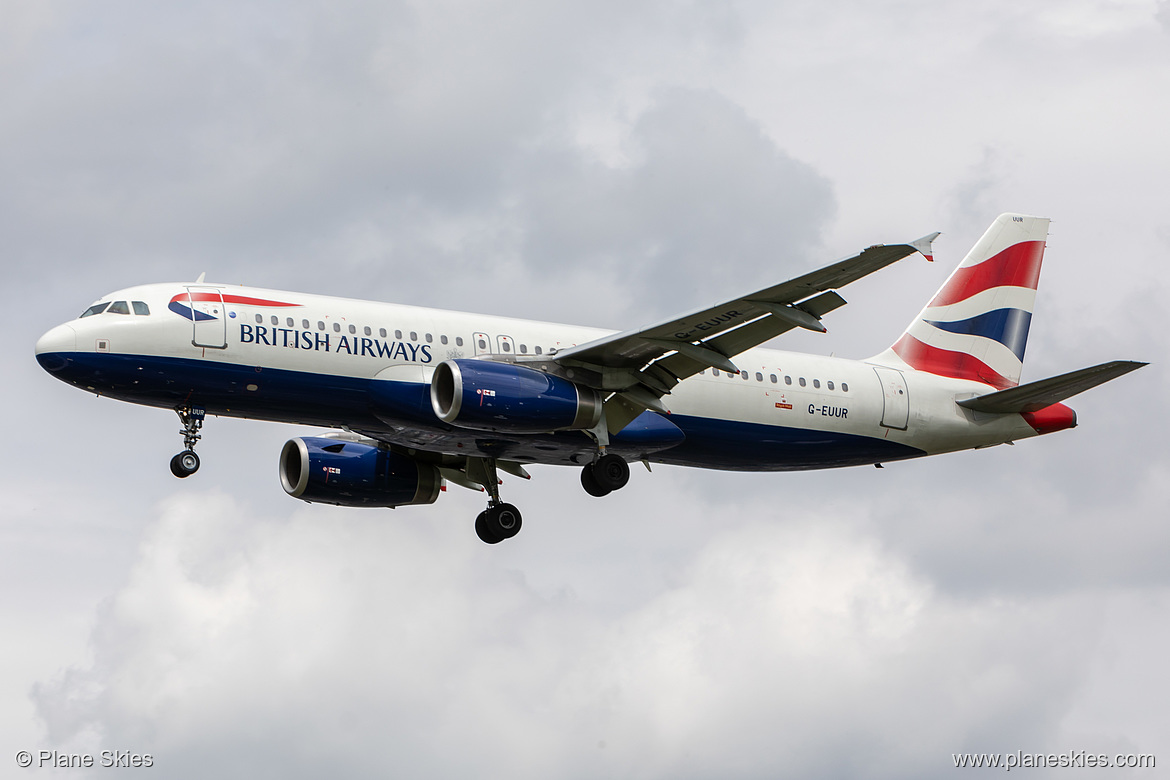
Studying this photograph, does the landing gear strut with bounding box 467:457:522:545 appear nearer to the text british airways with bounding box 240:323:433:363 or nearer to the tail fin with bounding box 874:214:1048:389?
the text british airways with bounding box 240:323:433:363

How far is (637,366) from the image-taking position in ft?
119

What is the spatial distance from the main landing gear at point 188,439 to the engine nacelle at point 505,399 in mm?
5680

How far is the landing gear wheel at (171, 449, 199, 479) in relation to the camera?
34875 millimetres

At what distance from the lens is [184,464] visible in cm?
3497

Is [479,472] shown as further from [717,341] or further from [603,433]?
[717,341]

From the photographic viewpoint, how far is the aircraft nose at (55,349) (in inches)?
1319

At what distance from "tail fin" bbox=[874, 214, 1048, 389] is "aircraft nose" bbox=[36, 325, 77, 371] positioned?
22.9 m

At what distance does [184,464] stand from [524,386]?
27.5ft

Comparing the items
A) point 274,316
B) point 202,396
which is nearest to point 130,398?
point 202,396

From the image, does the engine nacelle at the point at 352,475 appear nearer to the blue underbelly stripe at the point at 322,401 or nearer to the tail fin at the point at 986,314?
the blue underbelly stripe at the point at 322,401

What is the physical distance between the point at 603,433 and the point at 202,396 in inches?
385

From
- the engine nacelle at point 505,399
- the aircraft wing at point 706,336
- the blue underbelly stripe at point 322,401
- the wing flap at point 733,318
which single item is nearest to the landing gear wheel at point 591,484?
the blue underbelly stripe at point 322,401

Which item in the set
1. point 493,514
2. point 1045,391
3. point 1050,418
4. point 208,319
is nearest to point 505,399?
point 208,319

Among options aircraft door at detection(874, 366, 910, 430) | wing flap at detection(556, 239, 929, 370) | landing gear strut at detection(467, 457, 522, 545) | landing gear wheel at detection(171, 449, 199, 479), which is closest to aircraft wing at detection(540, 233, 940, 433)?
wing flap at detection(556, 239, 929, 370)
